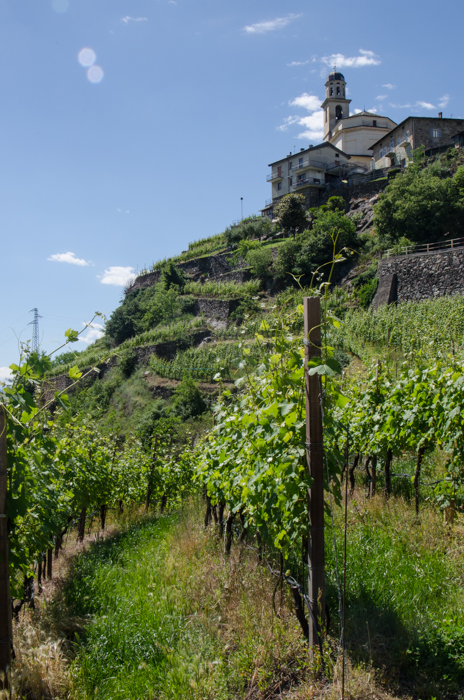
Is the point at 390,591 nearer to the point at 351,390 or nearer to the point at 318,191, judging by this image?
the point at 351,390

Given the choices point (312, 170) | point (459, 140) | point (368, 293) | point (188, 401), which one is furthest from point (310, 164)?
point (188, 401)

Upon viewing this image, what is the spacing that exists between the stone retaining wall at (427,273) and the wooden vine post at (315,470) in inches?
710

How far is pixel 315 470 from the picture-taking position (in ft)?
8.21

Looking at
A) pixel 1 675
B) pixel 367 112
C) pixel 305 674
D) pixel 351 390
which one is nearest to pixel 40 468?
pixel 1 675

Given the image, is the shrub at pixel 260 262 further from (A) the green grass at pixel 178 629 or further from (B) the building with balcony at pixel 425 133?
(A) the green grass at pixel 178 629

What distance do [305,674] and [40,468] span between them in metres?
2.17

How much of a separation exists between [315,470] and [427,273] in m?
19.4

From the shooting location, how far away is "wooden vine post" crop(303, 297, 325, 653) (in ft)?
8.20

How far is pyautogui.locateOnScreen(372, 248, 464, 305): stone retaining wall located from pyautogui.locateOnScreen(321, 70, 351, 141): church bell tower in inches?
1346

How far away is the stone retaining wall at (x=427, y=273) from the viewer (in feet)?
61.2

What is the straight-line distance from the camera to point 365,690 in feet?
7.38

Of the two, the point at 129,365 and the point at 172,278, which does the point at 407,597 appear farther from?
the point at 172,278

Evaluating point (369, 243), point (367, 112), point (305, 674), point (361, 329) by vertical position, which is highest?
point (367, 112)

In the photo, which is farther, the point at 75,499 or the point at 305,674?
the point at 75,499
